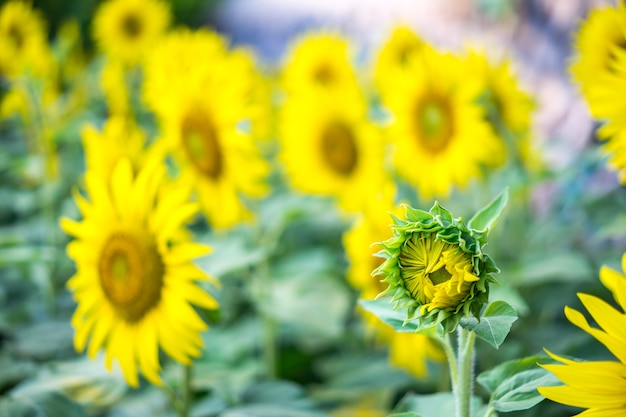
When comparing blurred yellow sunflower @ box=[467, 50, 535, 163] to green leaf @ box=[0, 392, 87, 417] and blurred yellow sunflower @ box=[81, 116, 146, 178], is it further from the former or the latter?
green leaf @ box=[0, 392, 87, 417]

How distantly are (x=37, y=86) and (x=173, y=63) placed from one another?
0.26m

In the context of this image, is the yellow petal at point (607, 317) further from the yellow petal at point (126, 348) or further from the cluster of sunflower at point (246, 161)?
the yellow petal at point (126, 348)

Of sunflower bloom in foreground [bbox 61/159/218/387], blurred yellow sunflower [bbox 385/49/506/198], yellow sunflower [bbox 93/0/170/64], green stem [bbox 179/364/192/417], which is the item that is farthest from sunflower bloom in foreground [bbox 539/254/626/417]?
yellow sunflower [bbox 93/0/170/64]

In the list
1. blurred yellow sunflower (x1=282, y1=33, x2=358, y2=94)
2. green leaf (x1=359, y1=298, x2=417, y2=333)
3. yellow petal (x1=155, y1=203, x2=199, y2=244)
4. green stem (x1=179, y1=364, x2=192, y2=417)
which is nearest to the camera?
green leaf (x1=359, y1=298, x2=417, y2=333)

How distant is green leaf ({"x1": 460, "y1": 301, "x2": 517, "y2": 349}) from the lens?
427mm

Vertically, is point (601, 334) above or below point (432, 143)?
below

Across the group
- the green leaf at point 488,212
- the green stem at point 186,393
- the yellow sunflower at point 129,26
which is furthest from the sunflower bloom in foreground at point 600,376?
the yellow sunflower at point 129,26

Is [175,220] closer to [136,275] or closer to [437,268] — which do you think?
[136,275]

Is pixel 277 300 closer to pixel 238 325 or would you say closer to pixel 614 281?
pixel 238 325

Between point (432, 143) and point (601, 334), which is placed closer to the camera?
point (601, 334)

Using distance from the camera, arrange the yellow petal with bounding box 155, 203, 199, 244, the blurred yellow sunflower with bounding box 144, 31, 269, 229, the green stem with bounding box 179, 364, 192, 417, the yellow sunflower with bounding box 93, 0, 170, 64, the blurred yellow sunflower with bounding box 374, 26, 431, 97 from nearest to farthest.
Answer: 1. the yellow petal with bounding box 155, 203, 199, 244
2. the green stem with bounding box 179, 364, 192, 417
3. the blurred yellow sunflower with bounding box 144, 31, 269, 229
4. the blurred yellow sunflower with bounding box 374, 26, 431, 97
5. the yellow sunflower with bounding box 93, 0, 170, 64

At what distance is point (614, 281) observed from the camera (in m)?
0.39

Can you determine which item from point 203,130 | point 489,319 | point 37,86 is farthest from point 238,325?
point 489,319

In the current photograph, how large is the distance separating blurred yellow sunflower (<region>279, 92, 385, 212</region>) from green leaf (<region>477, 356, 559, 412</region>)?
2.06 ft
